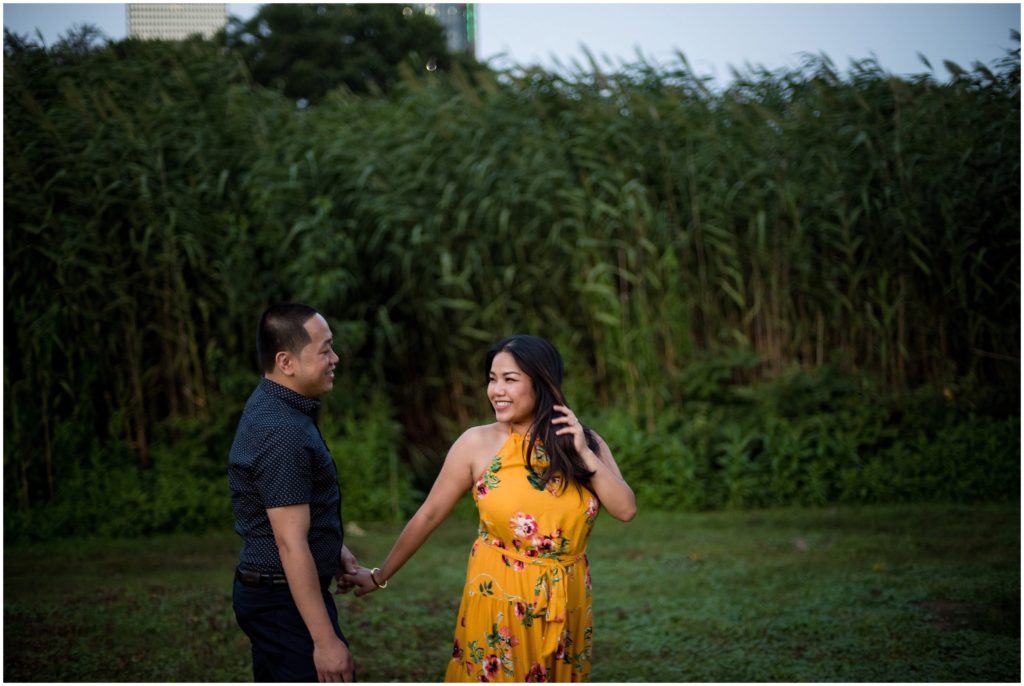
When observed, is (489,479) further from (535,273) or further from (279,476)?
(535,273)

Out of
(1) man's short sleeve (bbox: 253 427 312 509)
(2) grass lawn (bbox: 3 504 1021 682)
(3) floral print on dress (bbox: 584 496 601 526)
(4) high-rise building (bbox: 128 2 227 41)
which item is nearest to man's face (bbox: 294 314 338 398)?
(1) man's short sleeve (bbox: 253 427 312 509)

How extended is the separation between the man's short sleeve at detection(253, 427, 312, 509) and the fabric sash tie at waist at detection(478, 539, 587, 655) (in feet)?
1.83

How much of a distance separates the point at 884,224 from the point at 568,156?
7.23 feet

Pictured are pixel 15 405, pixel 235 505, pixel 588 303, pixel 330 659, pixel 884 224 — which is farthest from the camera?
pixel 588 303

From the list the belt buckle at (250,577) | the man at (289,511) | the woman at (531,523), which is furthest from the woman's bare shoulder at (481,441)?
the belt buckle at (250,577)

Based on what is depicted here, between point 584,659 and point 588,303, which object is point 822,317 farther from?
point 584,659

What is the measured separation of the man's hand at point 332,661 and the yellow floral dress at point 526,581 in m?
0.35

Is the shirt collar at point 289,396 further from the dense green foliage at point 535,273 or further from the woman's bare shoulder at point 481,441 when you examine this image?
the dense green foliage at point 535,273

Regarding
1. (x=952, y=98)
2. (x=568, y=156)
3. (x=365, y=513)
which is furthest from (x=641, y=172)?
(x=365, y=513)

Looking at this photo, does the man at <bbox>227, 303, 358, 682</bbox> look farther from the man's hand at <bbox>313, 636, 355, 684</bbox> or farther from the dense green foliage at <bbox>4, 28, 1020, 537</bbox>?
the dense green foliage at <bbox>4, 28, 1020, 537</bbox>

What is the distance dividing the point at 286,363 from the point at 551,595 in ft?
2.85

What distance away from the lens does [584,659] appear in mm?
2561

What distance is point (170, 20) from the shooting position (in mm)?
7867

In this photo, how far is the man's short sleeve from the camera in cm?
231
